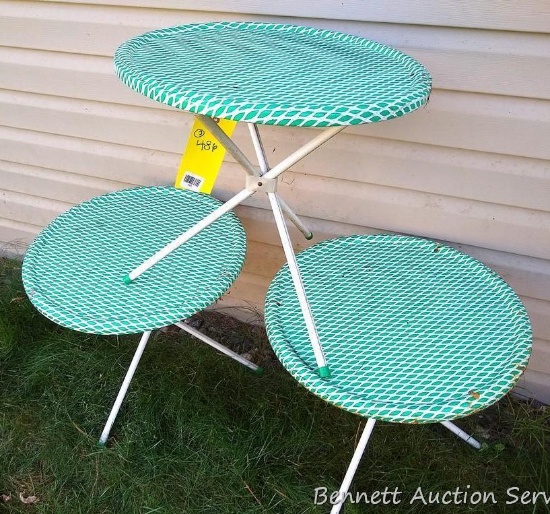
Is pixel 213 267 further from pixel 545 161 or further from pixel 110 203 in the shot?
pixel 545 161

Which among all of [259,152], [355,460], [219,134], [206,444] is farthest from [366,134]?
[206,444]

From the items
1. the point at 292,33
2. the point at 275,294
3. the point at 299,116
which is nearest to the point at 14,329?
the point at 275,294

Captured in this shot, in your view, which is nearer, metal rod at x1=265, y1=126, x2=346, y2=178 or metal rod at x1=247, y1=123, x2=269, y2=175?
metal rod at x1=265, y1=126, x2=346, y2=178

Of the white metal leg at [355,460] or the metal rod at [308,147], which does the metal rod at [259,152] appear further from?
the white metal leg at [355,460]

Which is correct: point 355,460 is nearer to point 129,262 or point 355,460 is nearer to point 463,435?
point 463,435

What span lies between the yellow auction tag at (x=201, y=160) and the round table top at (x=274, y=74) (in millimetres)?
378

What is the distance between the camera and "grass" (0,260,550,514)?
180 cm

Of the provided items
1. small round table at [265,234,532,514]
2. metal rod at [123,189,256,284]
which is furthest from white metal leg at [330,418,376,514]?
metal rod at [123,189,256,284]

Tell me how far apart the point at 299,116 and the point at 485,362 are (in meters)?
0.74

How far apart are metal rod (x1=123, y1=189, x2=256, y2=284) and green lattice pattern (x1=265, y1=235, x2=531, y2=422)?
284 mm

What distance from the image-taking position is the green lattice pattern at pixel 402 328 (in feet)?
4.21

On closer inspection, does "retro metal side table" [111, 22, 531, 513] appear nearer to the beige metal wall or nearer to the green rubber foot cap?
the green rubber foot cap

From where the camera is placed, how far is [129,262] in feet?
5.72

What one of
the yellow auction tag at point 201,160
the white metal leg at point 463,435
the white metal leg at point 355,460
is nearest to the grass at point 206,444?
the white metal leg at point 463,435
